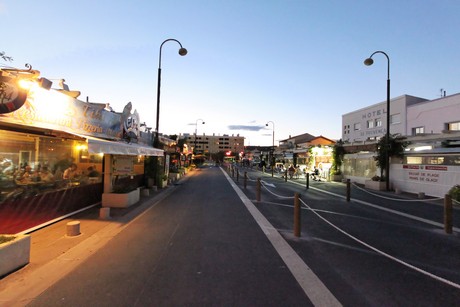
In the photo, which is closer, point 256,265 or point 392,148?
point 256,265

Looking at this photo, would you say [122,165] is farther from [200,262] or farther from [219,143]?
[219,143]

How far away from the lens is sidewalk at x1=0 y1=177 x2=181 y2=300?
15.2 feet

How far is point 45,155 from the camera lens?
9.99m

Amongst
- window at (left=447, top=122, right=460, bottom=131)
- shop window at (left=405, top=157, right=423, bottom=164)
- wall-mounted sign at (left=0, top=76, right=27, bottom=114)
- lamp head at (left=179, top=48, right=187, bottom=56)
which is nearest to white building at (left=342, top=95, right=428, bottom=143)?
window at (left=447, top=122, right=460, bottom=131)

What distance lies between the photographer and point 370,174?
24.4 metres

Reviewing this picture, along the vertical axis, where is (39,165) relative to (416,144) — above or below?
below

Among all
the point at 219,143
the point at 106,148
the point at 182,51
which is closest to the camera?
the point at 106,148

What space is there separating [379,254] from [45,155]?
33.6ft

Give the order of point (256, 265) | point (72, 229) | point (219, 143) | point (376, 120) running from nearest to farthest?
point (256, 265)
point (72, 229)
point (376, 120)
point (219, 143)

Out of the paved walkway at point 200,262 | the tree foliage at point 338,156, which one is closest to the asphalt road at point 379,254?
the paved walkway at point 200,262

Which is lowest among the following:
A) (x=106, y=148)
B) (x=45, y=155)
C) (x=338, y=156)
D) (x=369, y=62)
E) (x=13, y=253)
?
(x=13, y=253)

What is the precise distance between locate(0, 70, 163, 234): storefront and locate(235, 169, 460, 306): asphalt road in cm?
661

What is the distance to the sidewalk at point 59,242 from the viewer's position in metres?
4.63

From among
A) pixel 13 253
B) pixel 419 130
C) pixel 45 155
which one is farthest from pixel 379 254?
pixel 419 130
